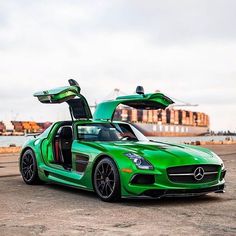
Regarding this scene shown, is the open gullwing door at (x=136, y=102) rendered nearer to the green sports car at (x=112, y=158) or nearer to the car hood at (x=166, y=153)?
the green sports car at (x=112, y=158)

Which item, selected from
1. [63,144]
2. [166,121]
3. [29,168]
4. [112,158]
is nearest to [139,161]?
[112,158]

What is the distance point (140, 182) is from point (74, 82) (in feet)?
10.6

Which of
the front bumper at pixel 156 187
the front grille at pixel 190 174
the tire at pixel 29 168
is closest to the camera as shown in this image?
the front bumper at pixel 156 187

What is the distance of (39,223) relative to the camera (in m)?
5.33

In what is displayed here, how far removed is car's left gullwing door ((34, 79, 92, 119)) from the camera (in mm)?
8562

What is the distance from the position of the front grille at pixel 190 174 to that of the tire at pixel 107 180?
30.9 inches

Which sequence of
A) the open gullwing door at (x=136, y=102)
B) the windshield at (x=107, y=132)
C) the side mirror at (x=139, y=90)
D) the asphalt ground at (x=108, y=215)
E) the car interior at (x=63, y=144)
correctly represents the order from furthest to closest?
the car interior at (x=63, y=144) < the side mirror at (x=139, y=90) < the open gullwing door at (x=136, y=102) < the windshield at (x=107, y=132) < the asphalt ground at (x=108, y=215)

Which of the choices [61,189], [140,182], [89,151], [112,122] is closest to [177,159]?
[140,182]

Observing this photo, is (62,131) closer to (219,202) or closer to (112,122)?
(112,122)

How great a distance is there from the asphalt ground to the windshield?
3.22 ft

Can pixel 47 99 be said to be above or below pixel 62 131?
above

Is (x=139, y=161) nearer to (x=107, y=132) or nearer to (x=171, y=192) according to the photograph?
(x=171, y=192)

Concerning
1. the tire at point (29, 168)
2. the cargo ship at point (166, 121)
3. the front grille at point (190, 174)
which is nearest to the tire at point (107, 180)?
the front grille at point (190, 174)

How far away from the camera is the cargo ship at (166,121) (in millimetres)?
151250
